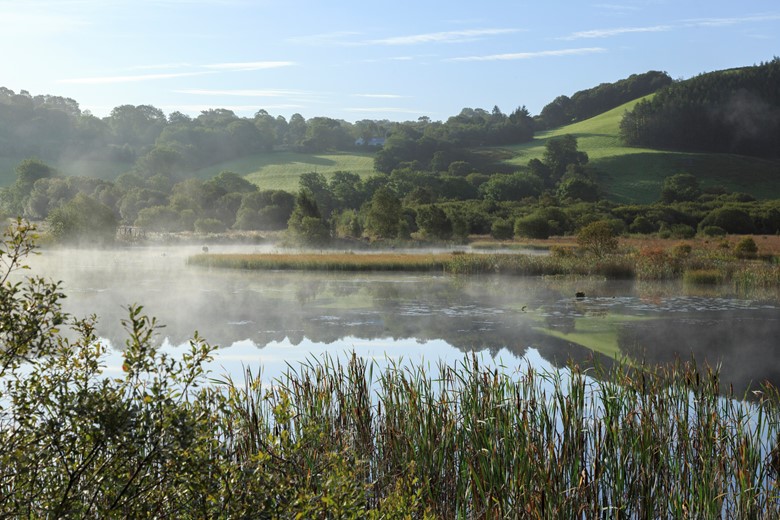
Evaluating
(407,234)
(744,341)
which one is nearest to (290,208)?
(407,234)

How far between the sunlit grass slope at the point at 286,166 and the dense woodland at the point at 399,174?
124 inches

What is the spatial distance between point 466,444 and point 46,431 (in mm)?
4870

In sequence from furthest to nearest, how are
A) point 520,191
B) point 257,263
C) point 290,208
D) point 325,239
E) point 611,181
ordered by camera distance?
point 611,181
point 520,191
point 290,208
point 325,239
point 257,263

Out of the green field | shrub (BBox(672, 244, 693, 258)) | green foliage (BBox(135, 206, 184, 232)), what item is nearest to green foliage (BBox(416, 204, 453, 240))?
shrub (BBox(672, 244, 693, 258))

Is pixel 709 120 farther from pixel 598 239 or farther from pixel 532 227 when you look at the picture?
pixel 598 239

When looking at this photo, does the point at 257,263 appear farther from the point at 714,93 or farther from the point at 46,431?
the point at 714,93

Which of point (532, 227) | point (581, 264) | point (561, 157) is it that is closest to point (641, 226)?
point (532, 227)

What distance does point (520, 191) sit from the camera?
89.1 meters

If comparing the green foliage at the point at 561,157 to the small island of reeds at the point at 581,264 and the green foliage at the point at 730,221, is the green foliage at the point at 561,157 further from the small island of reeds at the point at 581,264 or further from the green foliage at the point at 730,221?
the small island of reeds at the point at 581,264

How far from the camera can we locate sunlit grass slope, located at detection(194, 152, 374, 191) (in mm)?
104438

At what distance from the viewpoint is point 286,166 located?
11344 centimetres

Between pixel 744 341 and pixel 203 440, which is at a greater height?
pixel 203 440

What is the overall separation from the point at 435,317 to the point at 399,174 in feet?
237

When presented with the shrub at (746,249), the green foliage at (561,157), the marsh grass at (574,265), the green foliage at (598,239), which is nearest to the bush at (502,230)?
the marsh grass at (574,265)
